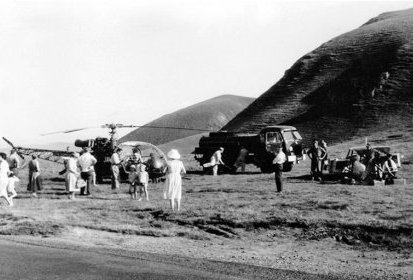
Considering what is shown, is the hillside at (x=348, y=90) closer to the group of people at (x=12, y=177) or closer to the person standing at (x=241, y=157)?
the person standing at (x=241, y=157)

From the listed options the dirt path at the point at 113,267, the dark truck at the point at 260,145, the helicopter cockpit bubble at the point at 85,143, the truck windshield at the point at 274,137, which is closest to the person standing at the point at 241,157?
the dark truck at the point at 260,145

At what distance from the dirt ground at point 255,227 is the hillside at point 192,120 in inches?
4077

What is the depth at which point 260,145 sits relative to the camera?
87.5 feet

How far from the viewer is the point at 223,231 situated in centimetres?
1190

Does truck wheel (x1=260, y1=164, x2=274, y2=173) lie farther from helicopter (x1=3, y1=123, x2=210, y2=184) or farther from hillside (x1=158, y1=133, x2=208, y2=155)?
hillside (x1=158, y1=133, x2=208, y2=155)

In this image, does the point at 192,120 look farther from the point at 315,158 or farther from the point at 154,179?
the point at 315,158

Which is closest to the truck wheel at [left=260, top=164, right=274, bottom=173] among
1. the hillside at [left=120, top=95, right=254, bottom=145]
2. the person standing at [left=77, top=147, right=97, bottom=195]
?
the person standing at [left=77, top=147, right=97, bottom=195]

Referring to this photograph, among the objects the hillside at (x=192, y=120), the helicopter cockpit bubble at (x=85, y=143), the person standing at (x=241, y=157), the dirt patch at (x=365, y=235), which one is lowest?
the dirt patch at (x=365, y=235)

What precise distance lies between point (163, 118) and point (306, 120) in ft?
240

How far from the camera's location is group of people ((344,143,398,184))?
1933 cm

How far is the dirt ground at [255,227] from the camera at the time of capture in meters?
9.48

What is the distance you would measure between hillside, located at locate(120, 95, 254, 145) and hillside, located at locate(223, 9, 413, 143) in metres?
38.6

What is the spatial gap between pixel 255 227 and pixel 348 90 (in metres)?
64.3

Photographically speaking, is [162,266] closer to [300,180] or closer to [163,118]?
[300,180]
